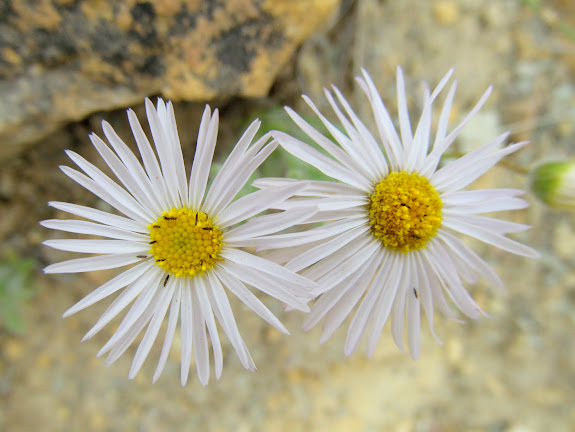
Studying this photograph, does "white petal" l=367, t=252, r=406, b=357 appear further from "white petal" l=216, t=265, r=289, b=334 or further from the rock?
the rock

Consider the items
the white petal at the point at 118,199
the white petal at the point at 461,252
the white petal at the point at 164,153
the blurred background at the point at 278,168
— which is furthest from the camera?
the blurred background at the point at 278,168

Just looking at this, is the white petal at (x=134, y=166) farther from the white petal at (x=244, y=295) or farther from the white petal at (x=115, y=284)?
the white petal at (x=244, y=295)

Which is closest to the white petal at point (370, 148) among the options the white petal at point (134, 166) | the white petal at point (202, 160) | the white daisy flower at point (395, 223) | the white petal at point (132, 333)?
the white daisy flower at point (395, 223)

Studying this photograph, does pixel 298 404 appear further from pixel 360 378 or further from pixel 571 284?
pixel 571 284

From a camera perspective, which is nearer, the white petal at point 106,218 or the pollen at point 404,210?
the white petal at point 106,218

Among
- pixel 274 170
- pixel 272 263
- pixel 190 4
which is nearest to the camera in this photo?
pixel 272 263

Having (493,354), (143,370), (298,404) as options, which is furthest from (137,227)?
(493,354)

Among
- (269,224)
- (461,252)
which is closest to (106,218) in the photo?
(269,224)
